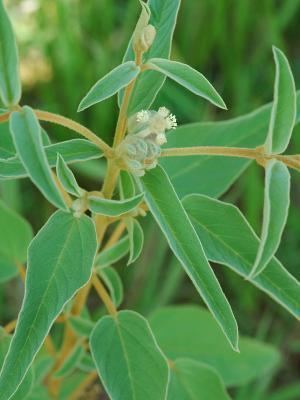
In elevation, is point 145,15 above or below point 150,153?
above

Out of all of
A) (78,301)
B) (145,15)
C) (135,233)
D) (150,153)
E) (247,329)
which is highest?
(145,15)

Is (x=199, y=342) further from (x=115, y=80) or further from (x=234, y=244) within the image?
(x=115, y=80)

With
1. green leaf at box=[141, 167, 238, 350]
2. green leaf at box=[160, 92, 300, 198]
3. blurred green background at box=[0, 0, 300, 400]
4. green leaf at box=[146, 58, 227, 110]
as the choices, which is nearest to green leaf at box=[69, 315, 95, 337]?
green leaf at box=[160, 92, 300, 198]

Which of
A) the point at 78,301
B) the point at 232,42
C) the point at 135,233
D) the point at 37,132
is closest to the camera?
the point at 37,132

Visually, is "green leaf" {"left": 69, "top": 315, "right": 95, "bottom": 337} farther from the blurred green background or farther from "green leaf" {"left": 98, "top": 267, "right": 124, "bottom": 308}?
the blurred green background

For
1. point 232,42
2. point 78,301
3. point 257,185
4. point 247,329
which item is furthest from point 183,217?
point 232,42

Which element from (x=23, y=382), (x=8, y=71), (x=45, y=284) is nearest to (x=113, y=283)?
(x=23, y=382)

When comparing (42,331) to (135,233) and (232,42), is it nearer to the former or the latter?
(135,233)
